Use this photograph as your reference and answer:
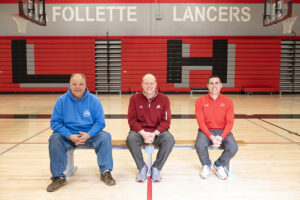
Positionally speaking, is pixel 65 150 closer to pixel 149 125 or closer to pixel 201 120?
pixel 149 125

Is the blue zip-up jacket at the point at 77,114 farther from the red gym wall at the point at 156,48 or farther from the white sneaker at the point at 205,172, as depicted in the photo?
the red gym wall at the point at 156,48

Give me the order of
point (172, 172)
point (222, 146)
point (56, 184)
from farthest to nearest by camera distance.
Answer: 1. point (172, 172)
2. point (222, 146)
3. point (56, 184)

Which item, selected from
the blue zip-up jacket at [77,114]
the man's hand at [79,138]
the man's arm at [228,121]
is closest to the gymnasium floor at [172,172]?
the man's arm at [228,121]

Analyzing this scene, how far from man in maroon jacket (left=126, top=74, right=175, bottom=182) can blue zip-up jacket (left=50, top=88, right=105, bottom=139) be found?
39 cm

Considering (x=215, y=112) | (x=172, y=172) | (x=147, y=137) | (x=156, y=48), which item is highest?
(x=156, y=48)

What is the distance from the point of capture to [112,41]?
499 inches

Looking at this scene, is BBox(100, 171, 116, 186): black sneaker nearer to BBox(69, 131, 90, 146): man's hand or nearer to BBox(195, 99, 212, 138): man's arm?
BBox(69, 131, 90, 146): man's hand

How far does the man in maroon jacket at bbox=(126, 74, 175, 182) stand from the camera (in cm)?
283

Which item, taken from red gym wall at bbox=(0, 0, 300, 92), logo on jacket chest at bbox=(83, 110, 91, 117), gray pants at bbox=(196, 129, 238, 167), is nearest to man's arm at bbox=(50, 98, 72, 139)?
logo on jacket chest at bbox=(83, 110, 91, 117)

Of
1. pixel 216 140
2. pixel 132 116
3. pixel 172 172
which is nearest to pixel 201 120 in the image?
pixel 216 140

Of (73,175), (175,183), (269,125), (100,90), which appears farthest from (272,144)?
(100,90)

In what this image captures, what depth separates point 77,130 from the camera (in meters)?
2.85

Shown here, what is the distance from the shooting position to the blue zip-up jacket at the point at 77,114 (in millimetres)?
2792

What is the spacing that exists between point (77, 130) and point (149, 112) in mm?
799
